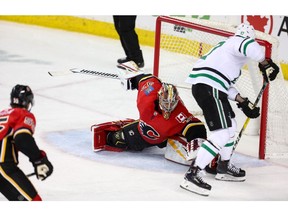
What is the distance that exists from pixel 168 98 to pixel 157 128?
255 millimetres

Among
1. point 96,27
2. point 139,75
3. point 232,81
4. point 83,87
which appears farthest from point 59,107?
point 96,27

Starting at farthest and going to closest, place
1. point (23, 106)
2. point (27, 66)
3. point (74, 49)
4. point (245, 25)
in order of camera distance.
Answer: point (74, 49)
point (27, 66)
point (245, 25)
point (23, 106)

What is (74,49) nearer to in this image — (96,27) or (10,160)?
(96,27)

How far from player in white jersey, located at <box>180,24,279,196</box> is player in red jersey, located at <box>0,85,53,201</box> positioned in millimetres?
1222

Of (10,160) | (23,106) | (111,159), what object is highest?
(23,106)

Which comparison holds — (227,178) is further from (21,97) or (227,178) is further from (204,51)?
(21,97)

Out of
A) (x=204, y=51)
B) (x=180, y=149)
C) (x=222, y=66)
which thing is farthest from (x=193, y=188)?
(x=204, y=51)

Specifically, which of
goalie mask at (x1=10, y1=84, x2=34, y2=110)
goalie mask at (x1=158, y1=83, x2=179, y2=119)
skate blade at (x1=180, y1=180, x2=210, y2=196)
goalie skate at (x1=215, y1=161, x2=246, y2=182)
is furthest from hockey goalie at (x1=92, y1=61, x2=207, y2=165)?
goalie mask at (x1=10, y1=84, x2=34, y2=110)

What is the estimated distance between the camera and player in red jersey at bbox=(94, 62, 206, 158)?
5312 millimetres

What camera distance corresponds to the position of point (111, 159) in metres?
5.54

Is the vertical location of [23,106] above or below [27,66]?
above

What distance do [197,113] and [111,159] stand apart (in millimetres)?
1172

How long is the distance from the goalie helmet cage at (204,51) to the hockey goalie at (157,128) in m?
0.51

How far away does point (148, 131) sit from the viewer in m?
5.48
